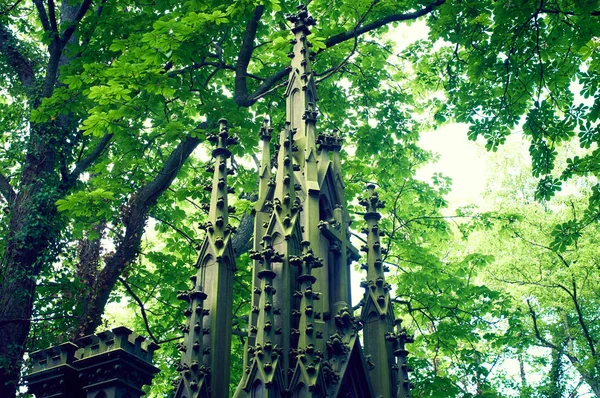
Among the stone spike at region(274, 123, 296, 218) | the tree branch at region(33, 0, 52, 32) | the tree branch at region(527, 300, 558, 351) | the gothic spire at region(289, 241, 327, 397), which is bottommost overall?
the gothic spire at region(289, 241, 327, 397)

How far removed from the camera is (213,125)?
39.3 feet

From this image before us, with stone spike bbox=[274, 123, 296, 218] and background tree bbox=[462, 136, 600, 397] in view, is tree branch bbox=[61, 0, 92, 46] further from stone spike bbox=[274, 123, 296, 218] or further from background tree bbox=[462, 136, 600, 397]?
background tree bbox=[462, 136, 600, 397]

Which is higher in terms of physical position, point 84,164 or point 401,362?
point 84,164

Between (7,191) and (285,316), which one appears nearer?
(285,316)

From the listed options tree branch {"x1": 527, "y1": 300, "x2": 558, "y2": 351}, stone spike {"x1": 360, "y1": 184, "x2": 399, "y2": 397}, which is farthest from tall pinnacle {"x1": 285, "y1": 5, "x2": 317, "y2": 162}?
tree branch {"x1": 527, "y1": 300, "x2": 558, "y2": 351}

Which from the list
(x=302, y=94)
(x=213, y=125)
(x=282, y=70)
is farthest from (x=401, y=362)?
(x=282, y=70)

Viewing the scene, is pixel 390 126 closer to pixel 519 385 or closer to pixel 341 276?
pixel 341 276

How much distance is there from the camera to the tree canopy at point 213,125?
1079 cm

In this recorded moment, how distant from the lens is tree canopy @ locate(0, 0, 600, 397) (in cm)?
1079

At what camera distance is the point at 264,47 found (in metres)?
15.1

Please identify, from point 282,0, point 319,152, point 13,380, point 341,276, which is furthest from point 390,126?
point 13,380

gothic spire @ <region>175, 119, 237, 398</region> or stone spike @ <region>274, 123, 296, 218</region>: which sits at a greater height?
stone spike @ <region>274, 123, 296, 218</region>

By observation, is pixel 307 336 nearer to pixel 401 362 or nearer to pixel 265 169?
pixel 401 362

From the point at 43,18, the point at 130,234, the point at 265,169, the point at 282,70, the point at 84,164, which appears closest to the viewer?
the point at 265,169
